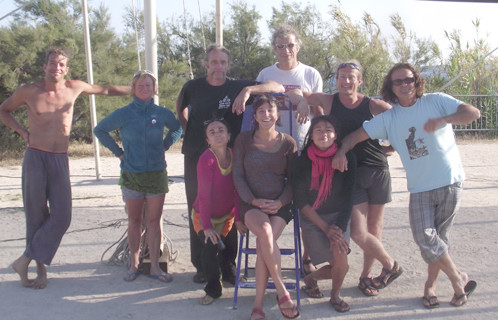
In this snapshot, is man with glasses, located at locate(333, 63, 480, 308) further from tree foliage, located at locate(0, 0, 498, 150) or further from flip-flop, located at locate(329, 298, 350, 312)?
tree foliage, located at locate(0, 0, 498, 150)

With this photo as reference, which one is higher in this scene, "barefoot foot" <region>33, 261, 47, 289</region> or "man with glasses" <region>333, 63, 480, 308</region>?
"man with glasses" <region>333, 63, 480, 308</region>

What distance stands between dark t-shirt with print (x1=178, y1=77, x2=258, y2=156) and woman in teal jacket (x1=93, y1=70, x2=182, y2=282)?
0.23m

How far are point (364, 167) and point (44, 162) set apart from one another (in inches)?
109

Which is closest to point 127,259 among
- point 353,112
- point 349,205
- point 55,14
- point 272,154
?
point 272,154

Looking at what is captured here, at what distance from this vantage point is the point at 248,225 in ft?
12.4

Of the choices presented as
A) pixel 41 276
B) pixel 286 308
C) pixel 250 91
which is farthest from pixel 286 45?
pixel 41 276

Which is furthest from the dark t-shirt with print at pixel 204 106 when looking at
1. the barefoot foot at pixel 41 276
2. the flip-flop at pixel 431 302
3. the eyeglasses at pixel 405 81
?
the flip-flop at pixel 431 302

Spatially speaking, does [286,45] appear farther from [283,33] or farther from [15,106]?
[15,106]

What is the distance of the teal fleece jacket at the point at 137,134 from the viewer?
4.32 m

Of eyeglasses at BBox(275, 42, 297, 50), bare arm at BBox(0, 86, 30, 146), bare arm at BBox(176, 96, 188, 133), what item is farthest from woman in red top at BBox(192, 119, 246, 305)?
bare arm at BBox(0, 86, 30, 146)

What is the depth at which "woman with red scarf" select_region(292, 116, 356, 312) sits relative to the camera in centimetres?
382

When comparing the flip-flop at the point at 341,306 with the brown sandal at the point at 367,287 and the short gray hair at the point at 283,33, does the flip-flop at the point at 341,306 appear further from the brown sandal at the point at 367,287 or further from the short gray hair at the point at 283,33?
the short gray hair at the point at 283,33

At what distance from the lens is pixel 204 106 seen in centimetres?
430

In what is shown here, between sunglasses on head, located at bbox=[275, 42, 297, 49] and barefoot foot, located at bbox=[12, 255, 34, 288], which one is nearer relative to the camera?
barefoot foot, located at bbox=[12, 255, 34, 288]
